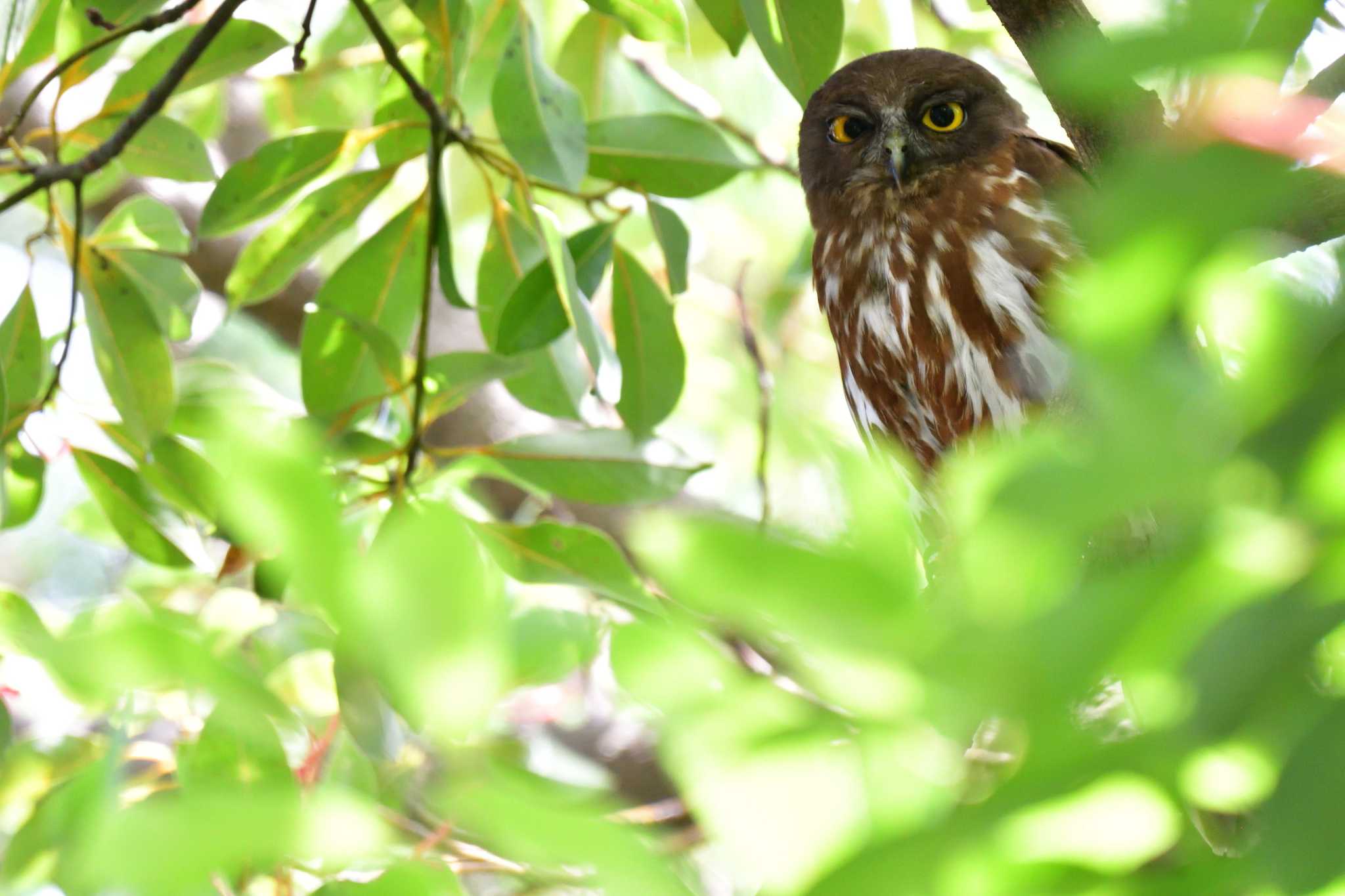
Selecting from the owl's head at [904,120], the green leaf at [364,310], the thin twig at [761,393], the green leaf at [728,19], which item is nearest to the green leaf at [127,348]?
the green leaf at [364,310]

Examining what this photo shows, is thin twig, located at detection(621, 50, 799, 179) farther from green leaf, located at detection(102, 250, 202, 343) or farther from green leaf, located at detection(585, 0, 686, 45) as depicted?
green leaf, located at detection(102, 250, 202, 343)

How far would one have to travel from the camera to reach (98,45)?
80.7 inches

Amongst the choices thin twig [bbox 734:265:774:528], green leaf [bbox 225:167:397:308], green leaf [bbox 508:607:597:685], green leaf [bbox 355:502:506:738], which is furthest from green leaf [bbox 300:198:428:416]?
green leaf [bbox 355:502:506:738]

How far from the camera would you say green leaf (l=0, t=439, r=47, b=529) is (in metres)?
2.34

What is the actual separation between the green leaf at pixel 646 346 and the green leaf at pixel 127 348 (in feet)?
2.54

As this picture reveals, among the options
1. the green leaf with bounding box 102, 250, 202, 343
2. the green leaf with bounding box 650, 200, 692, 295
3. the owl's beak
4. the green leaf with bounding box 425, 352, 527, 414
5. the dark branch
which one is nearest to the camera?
the dark branch

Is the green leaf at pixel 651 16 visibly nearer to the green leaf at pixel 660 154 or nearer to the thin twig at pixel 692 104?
the green leaf at pixel 660 154

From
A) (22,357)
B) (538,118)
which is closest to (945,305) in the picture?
(538,118)

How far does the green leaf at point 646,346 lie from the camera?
8.01 feet

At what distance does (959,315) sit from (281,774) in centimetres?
198

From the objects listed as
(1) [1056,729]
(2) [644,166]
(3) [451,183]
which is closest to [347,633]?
(1) [1056,729]

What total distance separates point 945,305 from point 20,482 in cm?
177

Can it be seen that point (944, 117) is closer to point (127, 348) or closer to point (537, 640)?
point (127, 348)

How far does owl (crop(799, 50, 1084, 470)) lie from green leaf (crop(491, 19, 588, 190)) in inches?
36.4
